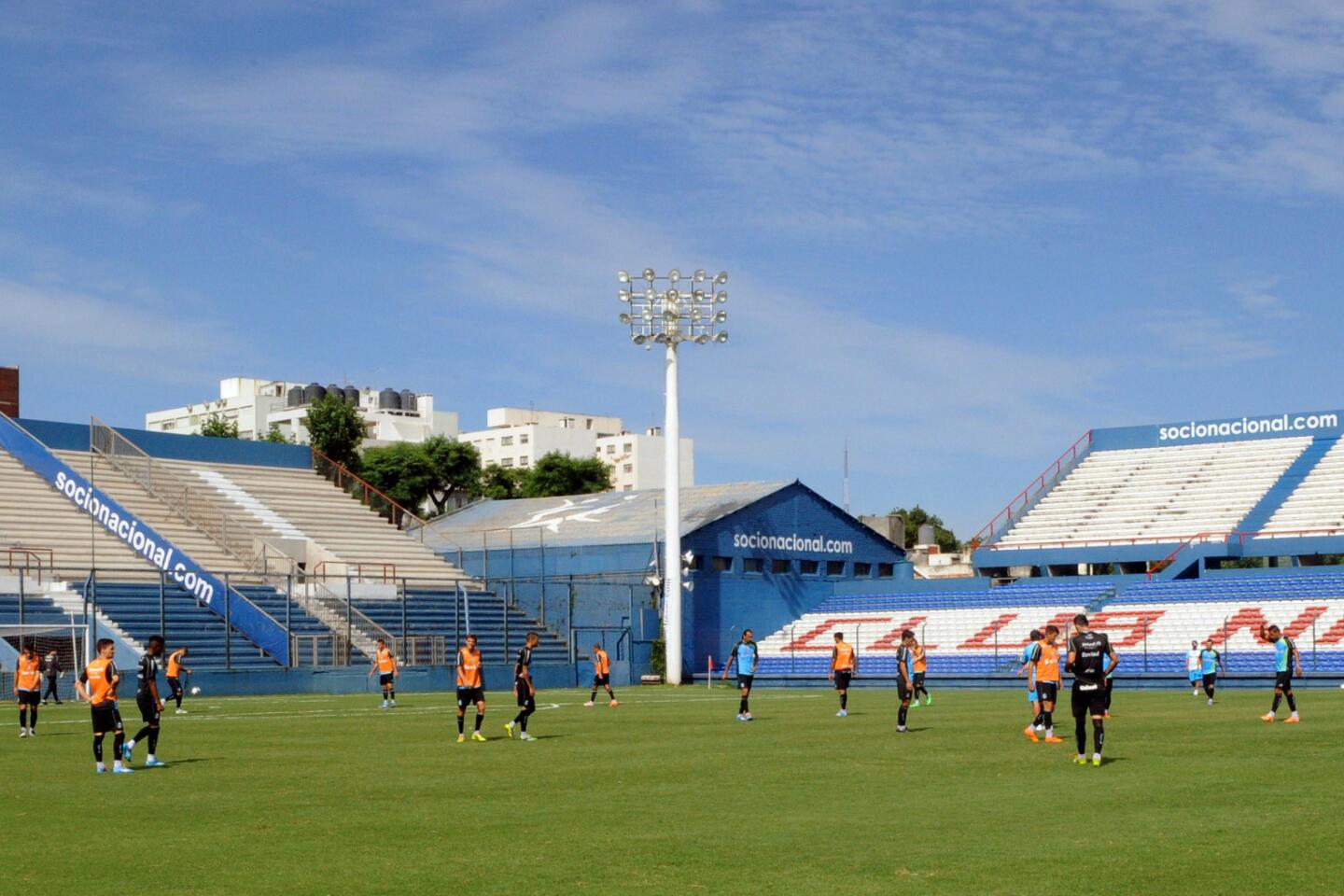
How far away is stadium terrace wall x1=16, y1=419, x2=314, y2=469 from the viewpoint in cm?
6612

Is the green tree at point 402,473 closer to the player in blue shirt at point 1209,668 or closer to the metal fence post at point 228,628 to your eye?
the metal fence post at point 228,628

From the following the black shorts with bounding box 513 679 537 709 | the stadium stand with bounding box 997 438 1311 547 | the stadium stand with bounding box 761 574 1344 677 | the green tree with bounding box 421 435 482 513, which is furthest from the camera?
the green tree with bounding box 421 435 482 513

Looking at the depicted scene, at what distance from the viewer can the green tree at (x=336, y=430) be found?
10250 centimetres

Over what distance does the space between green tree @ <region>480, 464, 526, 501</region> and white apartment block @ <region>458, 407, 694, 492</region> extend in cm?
5875

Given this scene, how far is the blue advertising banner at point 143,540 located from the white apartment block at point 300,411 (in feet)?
279

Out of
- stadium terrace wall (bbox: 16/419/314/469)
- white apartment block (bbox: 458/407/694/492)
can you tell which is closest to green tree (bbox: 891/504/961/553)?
white apartment block (bbox: 458/407/694/492)

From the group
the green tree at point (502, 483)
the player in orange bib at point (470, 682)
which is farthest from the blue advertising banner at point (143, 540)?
the green tree at point (502, 483)

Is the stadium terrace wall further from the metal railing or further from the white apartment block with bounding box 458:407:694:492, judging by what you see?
the white apartment block with bounding box 458:407:694:492

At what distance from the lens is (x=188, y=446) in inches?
2817

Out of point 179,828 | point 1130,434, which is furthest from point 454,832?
point 1130,434

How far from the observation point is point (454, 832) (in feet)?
49.6

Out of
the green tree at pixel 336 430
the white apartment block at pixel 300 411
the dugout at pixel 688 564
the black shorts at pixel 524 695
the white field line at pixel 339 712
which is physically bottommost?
the white field line at pixel 339 712

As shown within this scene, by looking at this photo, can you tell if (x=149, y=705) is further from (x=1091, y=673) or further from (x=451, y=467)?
(x=451, y=467)

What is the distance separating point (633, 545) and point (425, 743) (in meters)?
39.5
